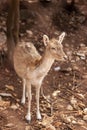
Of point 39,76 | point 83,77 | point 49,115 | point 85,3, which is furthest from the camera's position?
point 85,3

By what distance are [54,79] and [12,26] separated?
115 centimetres

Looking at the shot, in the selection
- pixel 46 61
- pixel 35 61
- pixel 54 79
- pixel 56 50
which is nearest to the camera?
pixel 56 50

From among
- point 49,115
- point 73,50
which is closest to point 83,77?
point 73,50

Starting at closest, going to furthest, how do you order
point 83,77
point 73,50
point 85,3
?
point 83,77, point 73,50, point 85,3

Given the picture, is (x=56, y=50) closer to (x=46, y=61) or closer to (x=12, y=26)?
(x=46, y=61)

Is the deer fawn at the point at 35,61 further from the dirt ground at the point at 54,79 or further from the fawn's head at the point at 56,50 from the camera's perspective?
the dirt ground at the point at 54,79

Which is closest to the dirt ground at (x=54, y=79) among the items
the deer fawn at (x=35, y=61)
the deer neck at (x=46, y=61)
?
the deer fawn at (x=35, y=61)

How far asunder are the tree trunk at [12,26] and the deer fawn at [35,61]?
2.74 ft

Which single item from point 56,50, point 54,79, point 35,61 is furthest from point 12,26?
point 56,50

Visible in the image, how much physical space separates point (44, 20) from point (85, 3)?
4.19 feet

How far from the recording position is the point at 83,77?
23.2ft

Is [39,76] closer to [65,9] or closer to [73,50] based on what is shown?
[73,50]

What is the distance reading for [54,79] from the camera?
689 cm

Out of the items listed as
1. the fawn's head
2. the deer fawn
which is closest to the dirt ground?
the deer fawn
